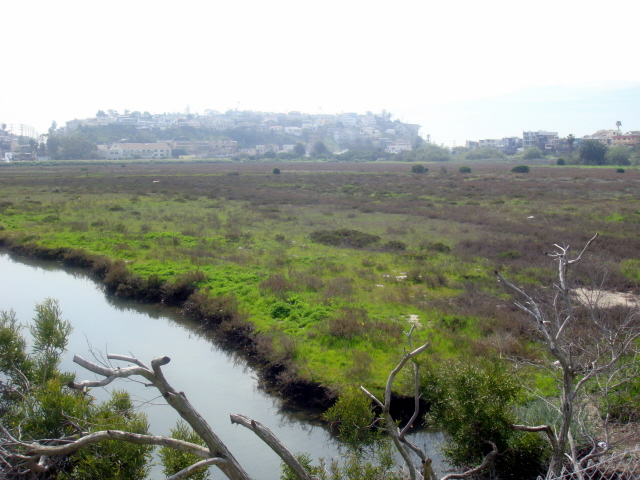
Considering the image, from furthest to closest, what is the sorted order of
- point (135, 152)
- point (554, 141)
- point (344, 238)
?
1. point (135, 152)
2. point (554, 141)
3. point (344, 238)

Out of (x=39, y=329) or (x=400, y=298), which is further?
(x=400, y=298)

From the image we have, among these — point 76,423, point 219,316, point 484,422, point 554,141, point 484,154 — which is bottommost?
point 219,316

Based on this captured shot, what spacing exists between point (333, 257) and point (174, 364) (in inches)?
349

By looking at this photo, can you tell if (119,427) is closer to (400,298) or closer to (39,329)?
(39,329)

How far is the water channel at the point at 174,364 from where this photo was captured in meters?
9.31

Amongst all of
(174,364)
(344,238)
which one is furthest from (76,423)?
(344,238)

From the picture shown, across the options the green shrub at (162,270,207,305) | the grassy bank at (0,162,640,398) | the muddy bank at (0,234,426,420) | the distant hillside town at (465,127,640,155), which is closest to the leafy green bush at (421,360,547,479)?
the muddy bank at (0,234,426,420)

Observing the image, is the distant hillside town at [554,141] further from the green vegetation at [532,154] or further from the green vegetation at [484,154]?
the green vegetation at [484,154]

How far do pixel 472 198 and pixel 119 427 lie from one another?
3724 cm

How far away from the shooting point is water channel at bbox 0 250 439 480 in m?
9.31

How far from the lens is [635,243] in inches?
850

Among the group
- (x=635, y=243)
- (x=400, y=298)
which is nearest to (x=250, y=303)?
(x=400, y=298)

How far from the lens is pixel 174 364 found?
12555 millimetres

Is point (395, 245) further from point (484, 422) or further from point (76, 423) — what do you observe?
point (76, 423)
